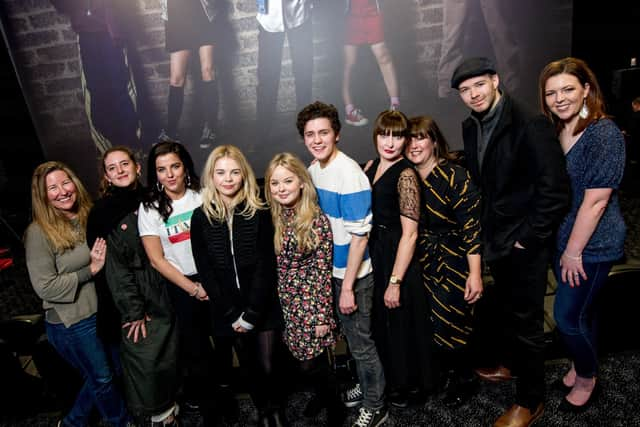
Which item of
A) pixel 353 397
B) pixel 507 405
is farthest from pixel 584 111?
pixel 353 397

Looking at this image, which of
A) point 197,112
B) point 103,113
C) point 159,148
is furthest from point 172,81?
point 159,148

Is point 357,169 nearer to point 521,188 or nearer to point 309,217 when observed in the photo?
point 309,217

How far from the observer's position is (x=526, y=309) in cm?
171

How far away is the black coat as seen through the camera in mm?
1683

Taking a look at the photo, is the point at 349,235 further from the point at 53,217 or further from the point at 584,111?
the point at 53,217

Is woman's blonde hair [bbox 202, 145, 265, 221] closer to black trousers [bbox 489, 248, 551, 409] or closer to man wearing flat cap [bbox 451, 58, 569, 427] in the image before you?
man wearing flat cap [bbox 451, 58, 569, 427]

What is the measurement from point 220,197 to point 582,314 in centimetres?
161

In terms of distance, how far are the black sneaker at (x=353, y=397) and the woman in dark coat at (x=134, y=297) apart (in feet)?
2.79

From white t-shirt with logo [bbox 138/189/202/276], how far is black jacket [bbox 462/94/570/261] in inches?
48.7

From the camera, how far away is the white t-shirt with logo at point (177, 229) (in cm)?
173

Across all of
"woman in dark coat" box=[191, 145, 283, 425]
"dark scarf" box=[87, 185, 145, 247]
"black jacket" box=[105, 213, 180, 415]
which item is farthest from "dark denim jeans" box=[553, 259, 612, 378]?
"dark scarf" box=[87, 185, 145, 247]

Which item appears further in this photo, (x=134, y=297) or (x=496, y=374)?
(x=496, y=374)

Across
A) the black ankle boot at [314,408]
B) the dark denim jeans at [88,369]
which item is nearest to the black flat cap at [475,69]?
the black ankle boot at [314,408]

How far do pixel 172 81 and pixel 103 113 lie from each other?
0.74 metres
